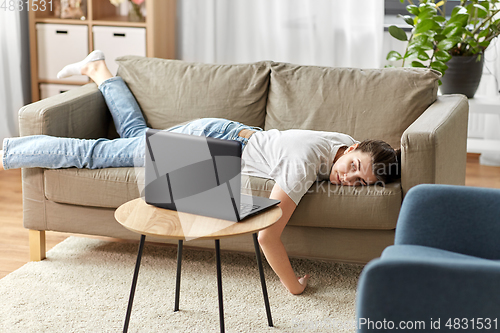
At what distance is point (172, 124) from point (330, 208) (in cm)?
95

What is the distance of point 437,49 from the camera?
9.93 ft

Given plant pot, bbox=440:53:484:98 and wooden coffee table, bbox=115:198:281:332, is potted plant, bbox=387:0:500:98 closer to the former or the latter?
plant pot, bbox=440:53:484:98

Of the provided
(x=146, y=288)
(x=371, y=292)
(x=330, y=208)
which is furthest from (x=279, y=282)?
(x=371, y=292)

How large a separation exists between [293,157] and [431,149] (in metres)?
0.45

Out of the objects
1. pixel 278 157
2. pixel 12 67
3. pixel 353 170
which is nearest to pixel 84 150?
pixel 278 157

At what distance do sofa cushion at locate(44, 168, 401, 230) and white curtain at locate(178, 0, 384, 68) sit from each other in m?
1.74

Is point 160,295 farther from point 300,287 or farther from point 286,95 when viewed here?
point 286,95

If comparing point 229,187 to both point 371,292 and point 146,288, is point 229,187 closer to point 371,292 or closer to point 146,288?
point 371,292

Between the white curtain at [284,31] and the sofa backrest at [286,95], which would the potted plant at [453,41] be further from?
the sofa backrest at [286,95]

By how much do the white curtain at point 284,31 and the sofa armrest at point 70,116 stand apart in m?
1.20

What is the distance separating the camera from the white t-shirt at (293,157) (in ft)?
5.90

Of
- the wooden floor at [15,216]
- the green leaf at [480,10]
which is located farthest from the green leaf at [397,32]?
the wooden floor at [15,216]

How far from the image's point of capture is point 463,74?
302 centimetres

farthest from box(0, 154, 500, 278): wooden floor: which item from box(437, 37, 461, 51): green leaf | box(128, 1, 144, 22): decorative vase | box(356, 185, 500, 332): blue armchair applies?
box(356, 185, 500, 332): blue armchair
